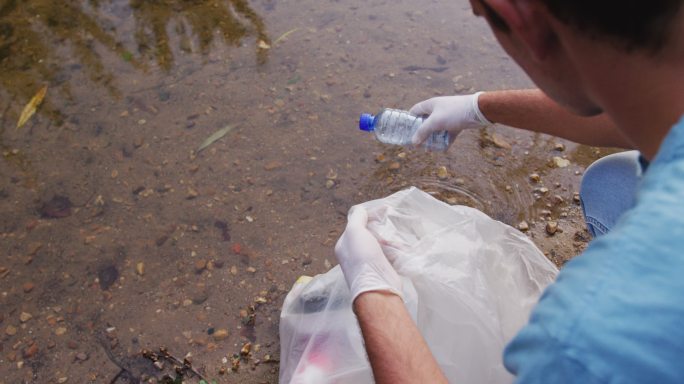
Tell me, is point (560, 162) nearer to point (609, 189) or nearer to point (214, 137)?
point (609, 189)

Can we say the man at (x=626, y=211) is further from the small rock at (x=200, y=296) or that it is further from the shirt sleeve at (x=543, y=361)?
the small rock at (x=200, y=296)

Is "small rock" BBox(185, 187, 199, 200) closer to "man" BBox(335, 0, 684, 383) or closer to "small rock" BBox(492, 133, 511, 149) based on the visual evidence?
"small rock" BBox(492, 133, 511, 149)

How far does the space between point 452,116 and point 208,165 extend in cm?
103

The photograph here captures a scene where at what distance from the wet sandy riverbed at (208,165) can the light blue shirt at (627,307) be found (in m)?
1.18

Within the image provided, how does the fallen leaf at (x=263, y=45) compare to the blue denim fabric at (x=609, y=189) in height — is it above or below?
below

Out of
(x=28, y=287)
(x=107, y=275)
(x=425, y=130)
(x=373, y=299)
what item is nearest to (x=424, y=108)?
(x=425, y=130)

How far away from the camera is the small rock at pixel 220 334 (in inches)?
70.6

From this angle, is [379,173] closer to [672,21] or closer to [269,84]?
[269,84]

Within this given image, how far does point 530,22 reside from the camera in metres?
0.79

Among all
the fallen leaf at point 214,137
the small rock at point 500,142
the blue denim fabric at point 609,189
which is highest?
the blue denim fabric at point 609,189

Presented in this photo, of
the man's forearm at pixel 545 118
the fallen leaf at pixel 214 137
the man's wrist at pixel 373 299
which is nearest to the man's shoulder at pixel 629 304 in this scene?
the man's wrist at pixel 373 299

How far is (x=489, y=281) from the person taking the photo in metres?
1.48

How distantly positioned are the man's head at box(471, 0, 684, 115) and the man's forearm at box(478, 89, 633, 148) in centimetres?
68

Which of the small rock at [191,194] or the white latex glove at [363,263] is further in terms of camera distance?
the small rock at [191,194]
